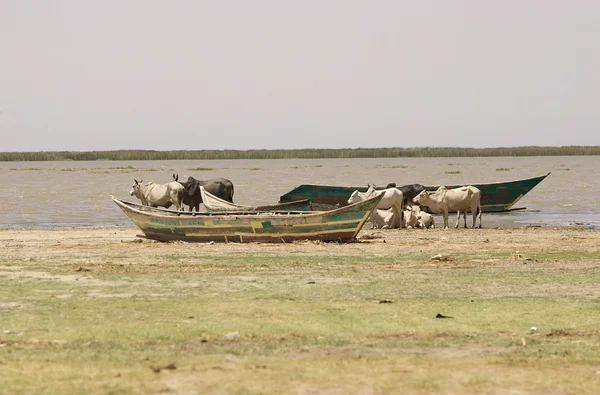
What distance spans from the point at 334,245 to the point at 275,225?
1570 mm

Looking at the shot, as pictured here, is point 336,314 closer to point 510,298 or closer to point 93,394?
point 510,298

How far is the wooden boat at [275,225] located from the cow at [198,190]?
28.2ft

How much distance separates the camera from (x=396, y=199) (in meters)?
29.7

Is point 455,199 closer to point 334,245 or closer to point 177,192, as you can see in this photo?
point 334,245

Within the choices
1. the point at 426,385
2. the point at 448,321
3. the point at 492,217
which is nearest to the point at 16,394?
the point at 426,385

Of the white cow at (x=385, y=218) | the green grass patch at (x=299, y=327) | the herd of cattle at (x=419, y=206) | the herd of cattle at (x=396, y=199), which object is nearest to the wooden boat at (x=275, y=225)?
the herd of cattle at (x=396, y=199)

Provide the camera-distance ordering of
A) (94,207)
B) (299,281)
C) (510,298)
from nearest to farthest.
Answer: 1. (510,298)
2. (299,281)
3. (94,207)

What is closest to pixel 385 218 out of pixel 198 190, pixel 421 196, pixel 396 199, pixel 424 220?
pixel 396 199

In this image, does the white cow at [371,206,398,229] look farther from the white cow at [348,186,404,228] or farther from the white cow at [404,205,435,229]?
the white cow at [404,205,435,229]

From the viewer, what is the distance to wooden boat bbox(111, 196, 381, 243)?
2347 centimetres

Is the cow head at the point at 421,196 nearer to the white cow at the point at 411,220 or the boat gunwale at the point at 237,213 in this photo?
the white cow at the point at 411,220

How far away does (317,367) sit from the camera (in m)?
9.23

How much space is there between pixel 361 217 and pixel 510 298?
9898 millimetres

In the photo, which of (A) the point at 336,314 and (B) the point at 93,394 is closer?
(B) the point at 93,394
